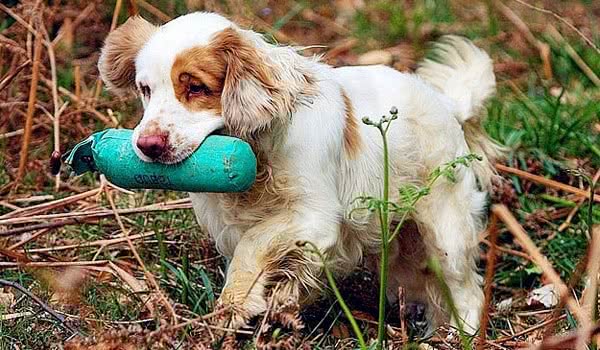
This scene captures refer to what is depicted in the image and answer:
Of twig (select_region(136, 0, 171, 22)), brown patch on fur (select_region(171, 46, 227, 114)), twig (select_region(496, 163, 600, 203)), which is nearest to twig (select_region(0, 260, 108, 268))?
brown patch on fur (select_region(171, 46, 227, 114))

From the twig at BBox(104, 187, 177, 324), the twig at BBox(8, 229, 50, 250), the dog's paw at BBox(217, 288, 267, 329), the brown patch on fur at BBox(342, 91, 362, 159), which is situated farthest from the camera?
the twig at BBox(8, 229, 50, 250)

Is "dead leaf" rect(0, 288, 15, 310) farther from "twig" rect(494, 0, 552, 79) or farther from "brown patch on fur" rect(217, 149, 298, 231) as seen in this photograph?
"twig" rect(494, 0, 552, 79)

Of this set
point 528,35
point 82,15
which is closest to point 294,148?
point 82,15

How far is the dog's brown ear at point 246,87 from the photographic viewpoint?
9.23 feet

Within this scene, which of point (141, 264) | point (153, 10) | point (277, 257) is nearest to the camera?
point (277, 257)

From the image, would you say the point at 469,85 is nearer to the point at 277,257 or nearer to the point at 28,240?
the point at 277,257

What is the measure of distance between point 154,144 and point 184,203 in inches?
47.6

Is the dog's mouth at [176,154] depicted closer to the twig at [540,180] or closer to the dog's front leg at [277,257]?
the dog's front leg at [277,257]

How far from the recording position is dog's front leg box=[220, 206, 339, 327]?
297 cm

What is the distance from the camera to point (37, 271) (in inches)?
124

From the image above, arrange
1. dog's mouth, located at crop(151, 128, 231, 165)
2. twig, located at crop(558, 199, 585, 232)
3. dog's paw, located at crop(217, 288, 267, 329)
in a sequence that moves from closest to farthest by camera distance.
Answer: dog's mouth, located at crop(151, 128, 231, 165)
dog's paw, located at crop(217, 288, 267, 329)
twig, located at crop(558, 199, 585, 232)

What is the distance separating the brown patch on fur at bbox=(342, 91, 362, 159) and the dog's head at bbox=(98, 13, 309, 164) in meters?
0.27

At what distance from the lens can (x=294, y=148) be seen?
119 inches

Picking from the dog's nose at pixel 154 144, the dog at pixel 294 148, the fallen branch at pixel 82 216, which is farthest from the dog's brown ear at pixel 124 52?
the fallen branch at pixel 82 216
